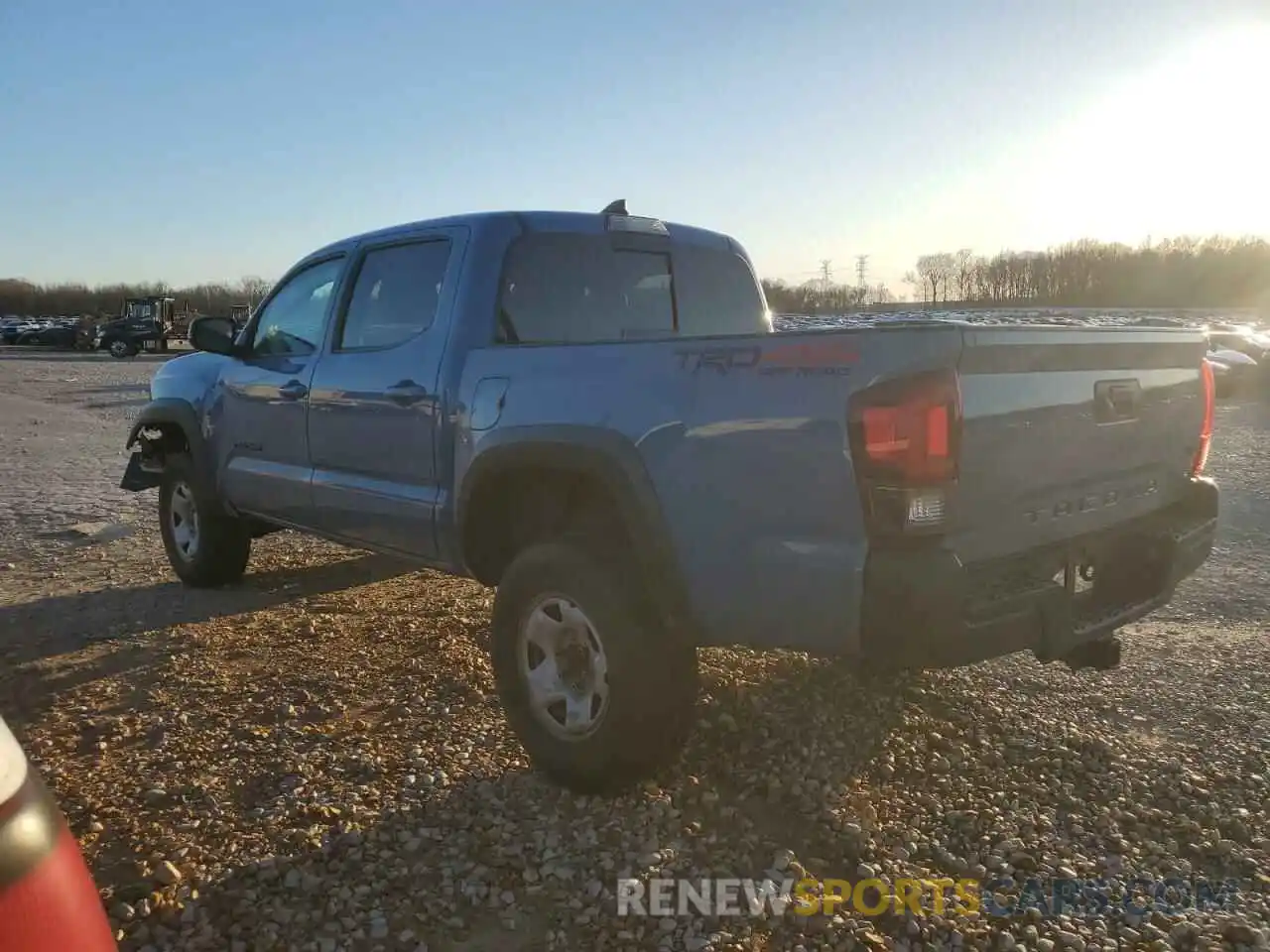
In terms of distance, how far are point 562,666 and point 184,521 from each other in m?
3.74

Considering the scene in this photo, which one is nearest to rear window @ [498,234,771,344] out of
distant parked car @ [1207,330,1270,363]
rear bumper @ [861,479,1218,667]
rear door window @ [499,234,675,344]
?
rear door window @ [499,234,675,344]

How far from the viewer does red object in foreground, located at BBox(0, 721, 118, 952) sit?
117cm

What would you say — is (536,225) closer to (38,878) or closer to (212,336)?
(212,336)

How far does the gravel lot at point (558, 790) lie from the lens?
2664 mm

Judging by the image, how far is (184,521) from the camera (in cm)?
605

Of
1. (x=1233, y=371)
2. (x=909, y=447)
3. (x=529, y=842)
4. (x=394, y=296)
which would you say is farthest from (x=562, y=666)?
(x=1233, y=371)

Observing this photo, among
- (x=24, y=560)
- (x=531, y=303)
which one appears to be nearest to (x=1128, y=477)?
(x=531, y=303)

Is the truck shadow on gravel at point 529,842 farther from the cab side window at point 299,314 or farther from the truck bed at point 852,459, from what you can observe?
the cab side window at point 299,314

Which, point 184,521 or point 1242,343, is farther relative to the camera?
point 1242,343

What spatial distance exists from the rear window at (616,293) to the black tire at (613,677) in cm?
94

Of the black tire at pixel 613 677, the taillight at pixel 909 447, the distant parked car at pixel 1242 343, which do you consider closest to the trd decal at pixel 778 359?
the taillight at pixel 909 447

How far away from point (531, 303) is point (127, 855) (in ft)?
8.01

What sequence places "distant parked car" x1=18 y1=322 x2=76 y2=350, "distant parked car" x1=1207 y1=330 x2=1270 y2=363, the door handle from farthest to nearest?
"distant parked car" x1=18 y1=322 x2=76 y2=350 → "distant parked car" x1=1207 y1=330 x2=1270 y2=363 → the door handle

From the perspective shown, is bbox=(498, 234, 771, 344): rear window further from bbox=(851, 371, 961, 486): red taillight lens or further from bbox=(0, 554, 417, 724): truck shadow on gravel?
bbox=(0, 554, 417, 724): truck shadow on gravel
